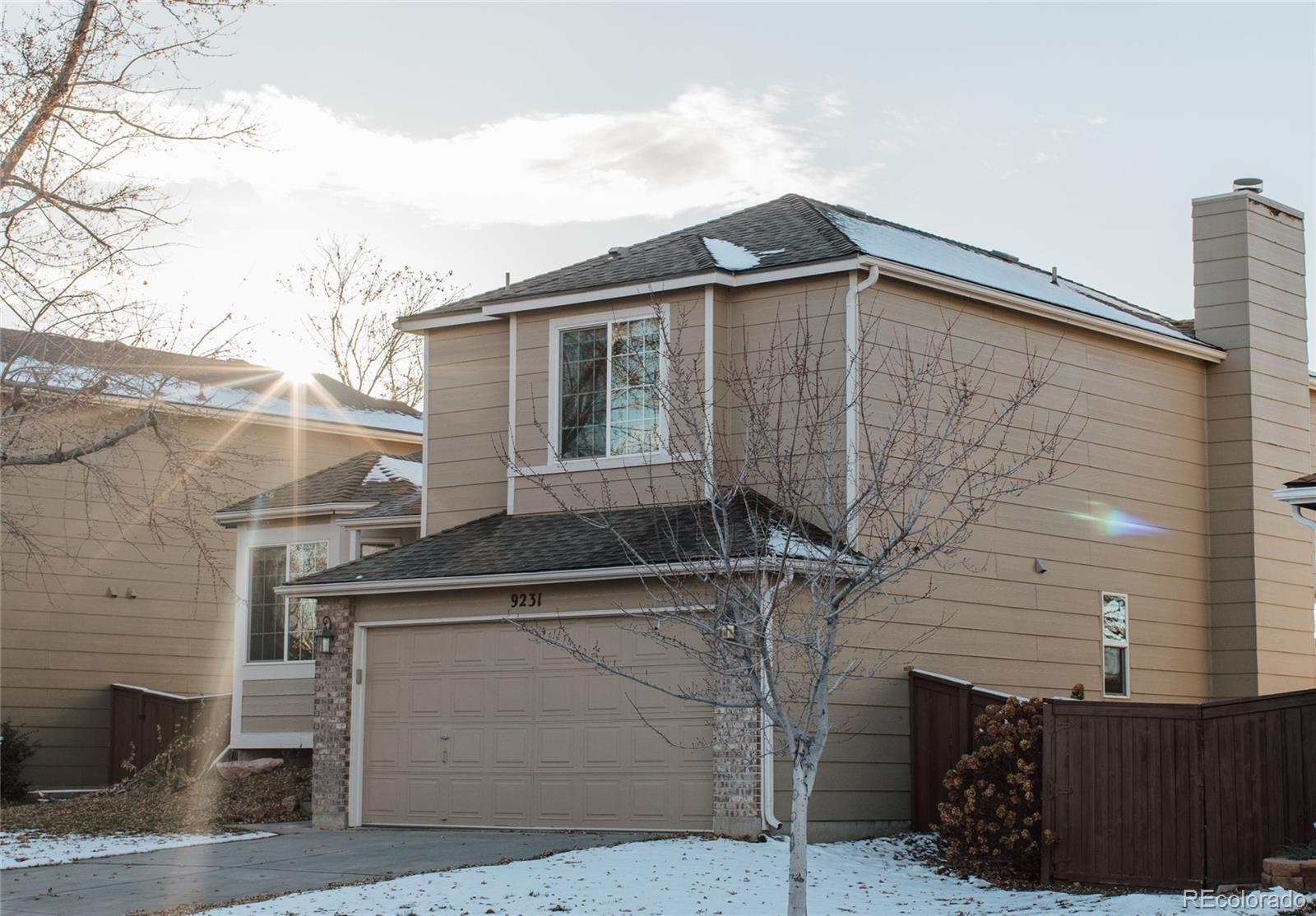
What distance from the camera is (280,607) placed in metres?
21.8

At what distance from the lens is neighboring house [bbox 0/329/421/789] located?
78.3 ft

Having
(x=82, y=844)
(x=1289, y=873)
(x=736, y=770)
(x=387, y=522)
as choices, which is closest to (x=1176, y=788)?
(x=1289, y=873)

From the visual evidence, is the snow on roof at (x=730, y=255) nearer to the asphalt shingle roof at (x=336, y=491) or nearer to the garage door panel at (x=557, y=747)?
the garage door panel at (x=557, y=747)

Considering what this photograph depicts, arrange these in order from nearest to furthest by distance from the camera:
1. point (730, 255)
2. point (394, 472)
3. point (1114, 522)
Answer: point (730, 255)
point (1114, 522)
point (394, 472)

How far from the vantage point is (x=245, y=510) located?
2220 centimetres

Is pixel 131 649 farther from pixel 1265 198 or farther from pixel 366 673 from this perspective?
pixel 1265 198

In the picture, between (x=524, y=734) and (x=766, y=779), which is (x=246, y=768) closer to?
(x=524, y=734)

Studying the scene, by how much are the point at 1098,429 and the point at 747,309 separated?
488 cm

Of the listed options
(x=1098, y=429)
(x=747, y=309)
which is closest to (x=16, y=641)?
(x=747, y=309)

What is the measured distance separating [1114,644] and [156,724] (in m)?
14.1

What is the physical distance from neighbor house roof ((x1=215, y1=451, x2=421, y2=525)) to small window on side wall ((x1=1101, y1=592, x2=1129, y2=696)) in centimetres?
905

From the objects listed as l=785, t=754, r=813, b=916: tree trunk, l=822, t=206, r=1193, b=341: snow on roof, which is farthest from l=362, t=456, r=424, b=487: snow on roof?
l=785, t=754, r=813, b=916: tree trunk

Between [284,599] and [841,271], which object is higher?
[841,271]

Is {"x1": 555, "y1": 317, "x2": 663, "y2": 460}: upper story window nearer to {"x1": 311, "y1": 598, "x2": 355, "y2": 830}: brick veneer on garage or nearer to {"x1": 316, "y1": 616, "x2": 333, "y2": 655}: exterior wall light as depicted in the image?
{"x1": 311, "y1": 598, "x2": 355, "y2": 830}: brick veneer on garage
